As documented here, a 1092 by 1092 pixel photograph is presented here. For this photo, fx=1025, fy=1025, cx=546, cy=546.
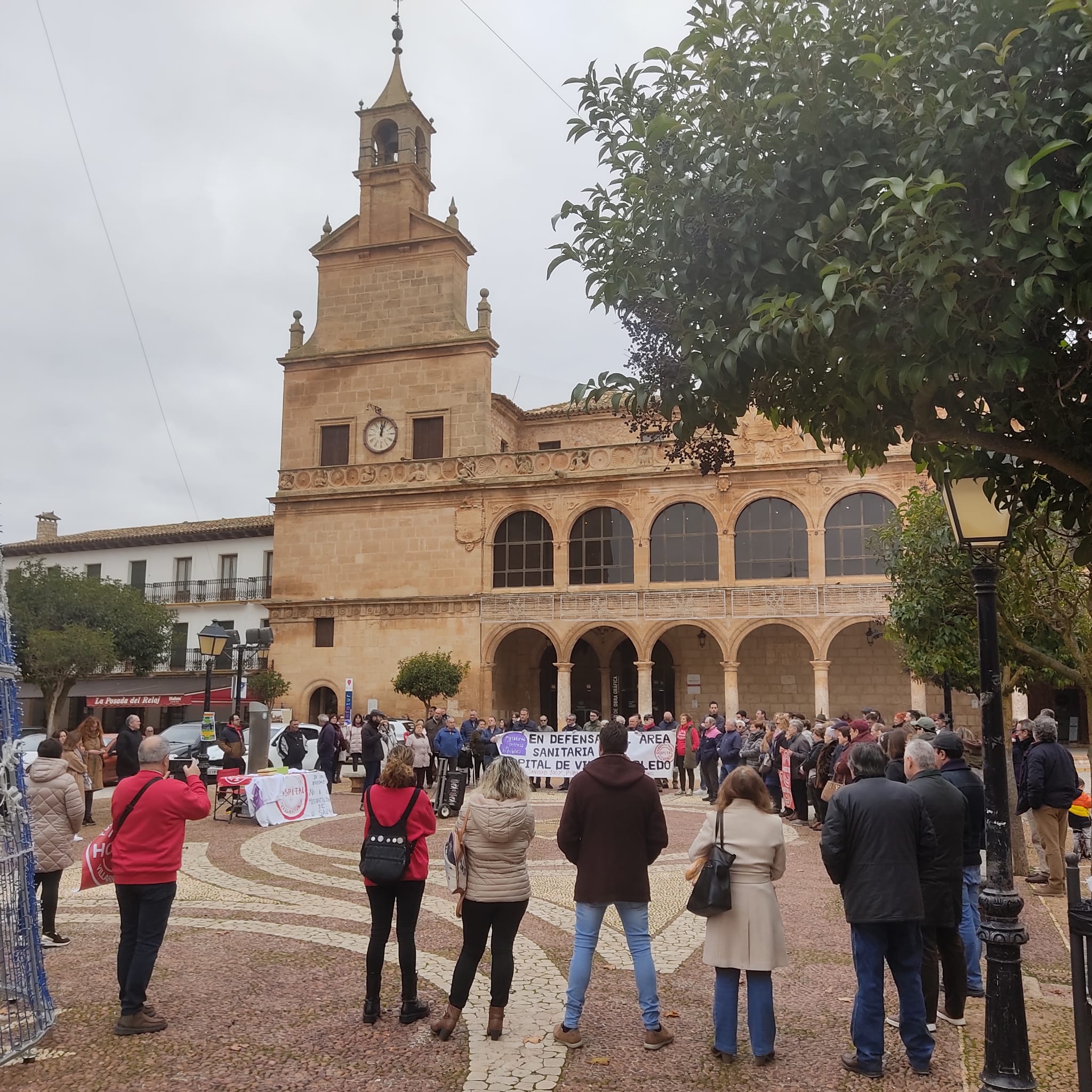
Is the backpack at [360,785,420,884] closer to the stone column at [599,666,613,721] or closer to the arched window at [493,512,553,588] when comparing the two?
the arched window at [493,512,553,588]

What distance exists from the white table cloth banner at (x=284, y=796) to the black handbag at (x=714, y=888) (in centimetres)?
1152

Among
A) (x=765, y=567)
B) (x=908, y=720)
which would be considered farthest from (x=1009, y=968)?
(x=765, y=567)

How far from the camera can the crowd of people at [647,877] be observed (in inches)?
209

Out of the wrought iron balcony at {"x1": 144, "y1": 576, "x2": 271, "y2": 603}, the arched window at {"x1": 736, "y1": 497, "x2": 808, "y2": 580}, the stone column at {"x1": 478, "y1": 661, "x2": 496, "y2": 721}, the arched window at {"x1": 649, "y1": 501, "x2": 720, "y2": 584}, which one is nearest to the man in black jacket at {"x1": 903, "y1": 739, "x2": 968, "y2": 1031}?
the arched window at {"x1": 736, "y1": 497, "x2": 808, "y2": 580}

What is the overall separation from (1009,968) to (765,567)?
23.9 meters

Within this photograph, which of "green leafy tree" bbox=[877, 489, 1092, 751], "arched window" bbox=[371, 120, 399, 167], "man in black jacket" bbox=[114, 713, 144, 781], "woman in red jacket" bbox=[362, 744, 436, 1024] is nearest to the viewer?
"woman in red jacket" bbox=[362, 744, 436, 1024]

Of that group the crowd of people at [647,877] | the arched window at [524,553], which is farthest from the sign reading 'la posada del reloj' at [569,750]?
the crowd of people at [647,877]

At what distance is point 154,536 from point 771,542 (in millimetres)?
24800

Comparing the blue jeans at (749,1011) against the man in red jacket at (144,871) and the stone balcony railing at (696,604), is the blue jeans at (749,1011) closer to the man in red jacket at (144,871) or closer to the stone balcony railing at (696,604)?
the man in red jacket at (144,871)

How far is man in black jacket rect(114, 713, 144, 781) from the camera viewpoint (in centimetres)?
1441

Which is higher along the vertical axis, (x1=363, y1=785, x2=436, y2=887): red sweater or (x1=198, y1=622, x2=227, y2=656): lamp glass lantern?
(x1=198, y1=622, x2=227, y2=656): lamp glass lantern

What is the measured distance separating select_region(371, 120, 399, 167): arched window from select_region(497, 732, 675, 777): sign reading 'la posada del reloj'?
22795 mm

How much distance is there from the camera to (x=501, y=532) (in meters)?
31.2

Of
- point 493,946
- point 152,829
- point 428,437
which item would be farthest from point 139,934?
point 428,437
